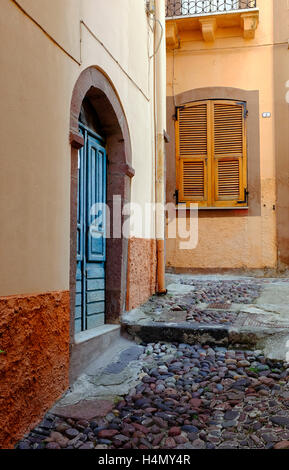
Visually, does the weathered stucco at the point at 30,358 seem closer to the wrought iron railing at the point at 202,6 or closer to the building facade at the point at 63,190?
the building facade at the point at 63,190

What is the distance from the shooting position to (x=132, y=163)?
535 cm

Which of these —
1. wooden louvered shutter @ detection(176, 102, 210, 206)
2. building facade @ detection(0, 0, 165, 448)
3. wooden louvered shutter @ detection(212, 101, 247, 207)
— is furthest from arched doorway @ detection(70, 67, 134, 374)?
wooden louvered shutter @ detection(212, 101, 247, 207)

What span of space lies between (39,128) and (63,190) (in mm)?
498

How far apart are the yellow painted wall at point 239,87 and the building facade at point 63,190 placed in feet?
9.24

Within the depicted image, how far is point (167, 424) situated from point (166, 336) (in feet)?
5.43

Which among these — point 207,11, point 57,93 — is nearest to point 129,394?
point 57,93

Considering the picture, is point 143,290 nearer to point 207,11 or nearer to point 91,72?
point 91,72

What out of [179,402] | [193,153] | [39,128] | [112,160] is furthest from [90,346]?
[193,153]

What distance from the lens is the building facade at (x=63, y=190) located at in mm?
2621

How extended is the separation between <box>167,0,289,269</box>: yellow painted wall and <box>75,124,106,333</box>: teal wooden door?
3.75 metres

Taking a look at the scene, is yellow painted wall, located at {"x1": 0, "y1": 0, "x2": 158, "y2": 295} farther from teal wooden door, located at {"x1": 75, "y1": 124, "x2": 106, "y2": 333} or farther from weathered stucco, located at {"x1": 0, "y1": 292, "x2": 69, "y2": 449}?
teal wooden door, located at {"x1": 75, "y1": 124, "x2": 106, "y2": 333}

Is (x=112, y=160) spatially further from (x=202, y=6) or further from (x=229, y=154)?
(x=202, y=6)

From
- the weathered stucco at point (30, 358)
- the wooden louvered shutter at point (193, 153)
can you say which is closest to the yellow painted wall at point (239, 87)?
the wooden louvered shutter at point (193, 153)
